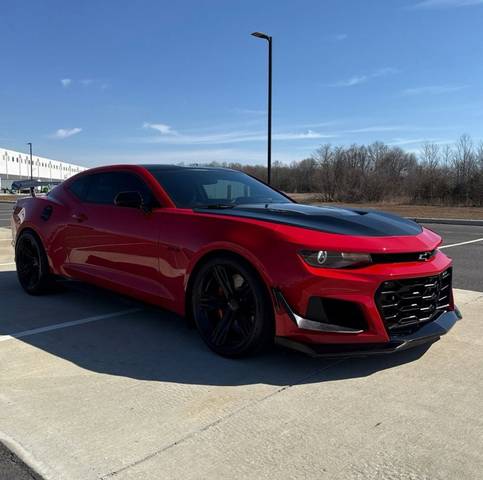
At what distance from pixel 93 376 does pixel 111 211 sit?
1829 millimetres

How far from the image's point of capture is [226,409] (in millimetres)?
3010

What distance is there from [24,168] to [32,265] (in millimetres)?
125010

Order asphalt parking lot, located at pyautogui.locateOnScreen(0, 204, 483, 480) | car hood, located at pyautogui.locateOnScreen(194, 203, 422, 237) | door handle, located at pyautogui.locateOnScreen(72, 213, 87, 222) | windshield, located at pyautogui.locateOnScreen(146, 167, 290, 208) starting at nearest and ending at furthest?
asphalt parking lot, located at pyautogui.locateOnScreen(0, 204, 483, 480) → car hood, located at pyautogui.locateOnScreen(194, 203, 422, 237) → windshield, located at pyautogui.locateOnScreen(146, 167, 290, 208) → door handle, located at pyautogui.locateOnScreen(72, 213, 87, 222)

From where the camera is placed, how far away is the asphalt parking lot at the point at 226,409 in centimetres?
245

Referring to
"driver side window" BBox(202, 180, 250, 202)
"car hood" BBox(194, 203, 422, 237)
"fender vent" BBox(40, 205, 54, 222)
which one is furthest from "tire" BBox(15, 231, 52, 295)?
"car hood" BBox(194, 203, 422, 237)

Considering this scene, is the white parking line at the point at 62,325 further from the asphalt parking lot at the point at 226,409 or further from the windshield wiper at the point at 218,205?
the windshield wiper at the point at 218,205

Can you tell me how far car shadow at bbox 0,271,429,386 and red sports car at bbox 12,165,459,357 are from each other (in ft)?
0.71

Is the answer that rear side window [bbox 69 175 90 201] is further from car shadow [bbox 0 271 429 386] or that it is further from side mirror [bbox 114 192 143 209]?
side mirror [bbox 114 192 143 209]

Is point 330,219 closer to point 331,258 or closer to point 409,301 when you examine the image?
point 331,258

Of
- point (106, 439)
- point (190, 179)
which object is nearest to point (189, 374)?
point (106, 439)

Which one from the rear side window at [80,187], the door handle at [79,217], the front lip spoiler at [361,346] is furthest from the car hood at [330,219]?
the rear side window at [80,187]

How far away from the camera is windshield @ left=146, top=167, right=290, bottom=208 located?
15.0 feet

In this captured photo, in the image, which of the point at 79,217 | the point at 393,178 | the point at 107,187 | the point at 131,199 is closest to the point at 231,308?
the point at 131,199

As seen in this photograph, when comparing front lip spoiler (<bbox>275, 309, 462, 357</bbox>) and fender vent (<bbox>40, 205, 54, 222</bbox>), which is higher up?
fender vent (<bbox>40, 205, 54, 222</bbox>)
